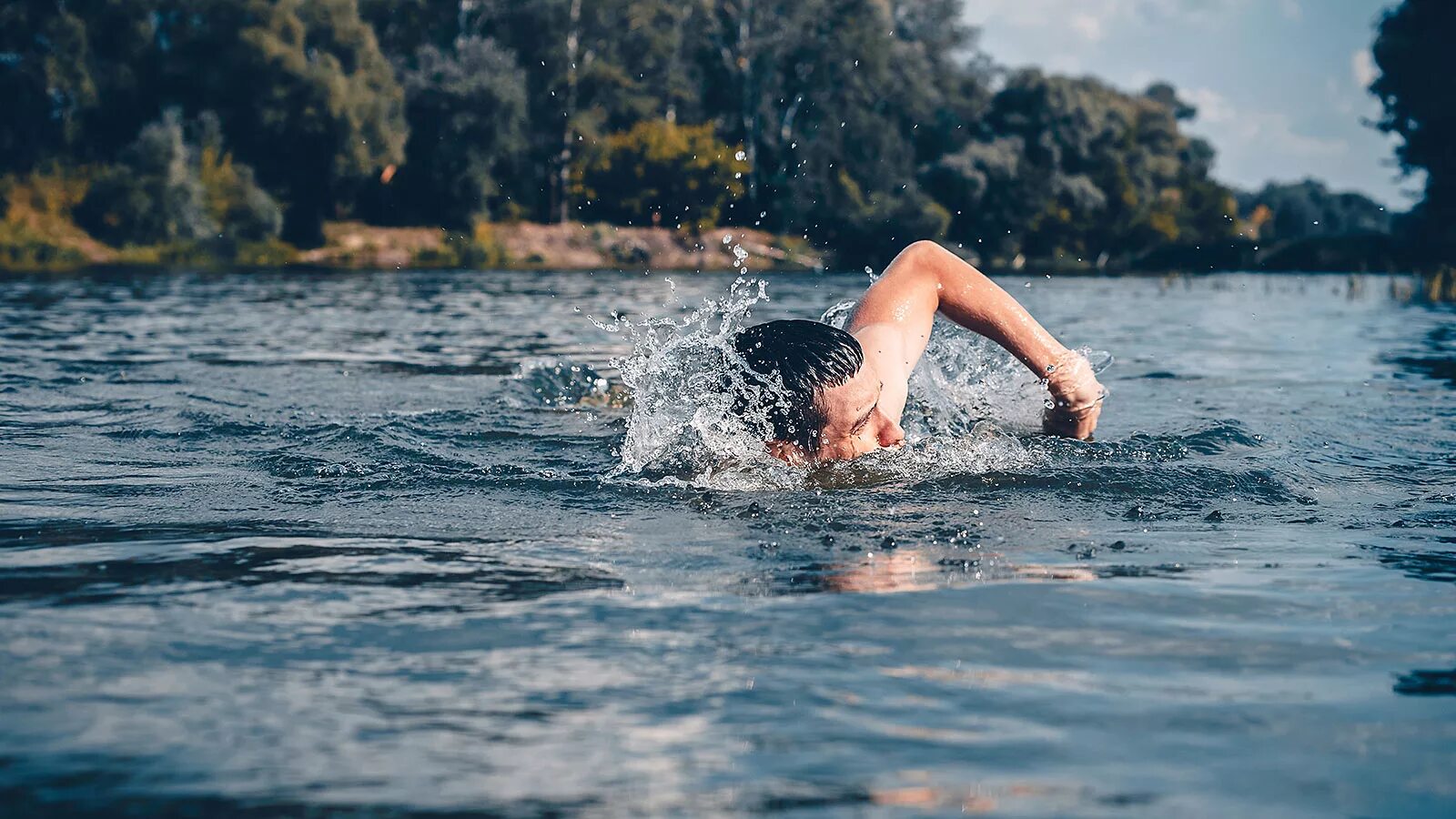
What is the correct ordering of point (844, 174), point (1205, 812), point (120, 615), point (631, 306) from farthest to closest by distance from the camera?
1. point (844, 174)
2. point (631, 306)
3. point (120, 615)
4. point (1205, 812)

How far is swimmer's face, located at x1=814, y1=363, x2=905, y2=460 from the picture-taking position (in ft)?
19.2

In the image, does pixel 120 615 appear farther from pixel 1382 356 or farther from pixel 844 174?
pixel 844 174

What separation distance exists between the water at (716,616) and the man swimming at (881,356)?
0.68 feet

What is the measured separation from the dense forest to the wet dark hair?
34.6 m

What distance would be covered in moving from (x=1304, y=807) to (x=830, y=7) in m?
54.2

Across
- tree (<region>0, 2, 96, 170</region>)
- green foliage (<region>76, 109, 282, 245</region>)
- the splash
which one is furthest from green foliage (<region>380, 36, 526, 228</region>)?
the splash

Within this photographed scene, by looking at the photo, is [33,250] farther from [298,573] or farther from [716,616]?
[716,616]

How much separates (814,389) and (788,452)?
468mm

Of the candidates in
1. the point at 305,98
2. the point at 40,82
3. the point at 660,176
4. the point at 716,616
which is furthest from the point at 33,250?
the point at 716,616

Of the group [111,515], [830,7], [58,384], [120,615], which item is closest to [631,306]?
[58,384]

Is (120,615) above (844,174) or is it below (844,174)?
below

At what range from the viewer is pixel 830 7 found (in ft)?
178

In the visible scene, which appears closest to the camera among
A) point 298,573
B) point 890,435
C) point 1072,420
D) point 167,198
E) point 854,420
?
point 298,573

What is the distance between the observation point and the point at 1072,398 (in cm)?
662
